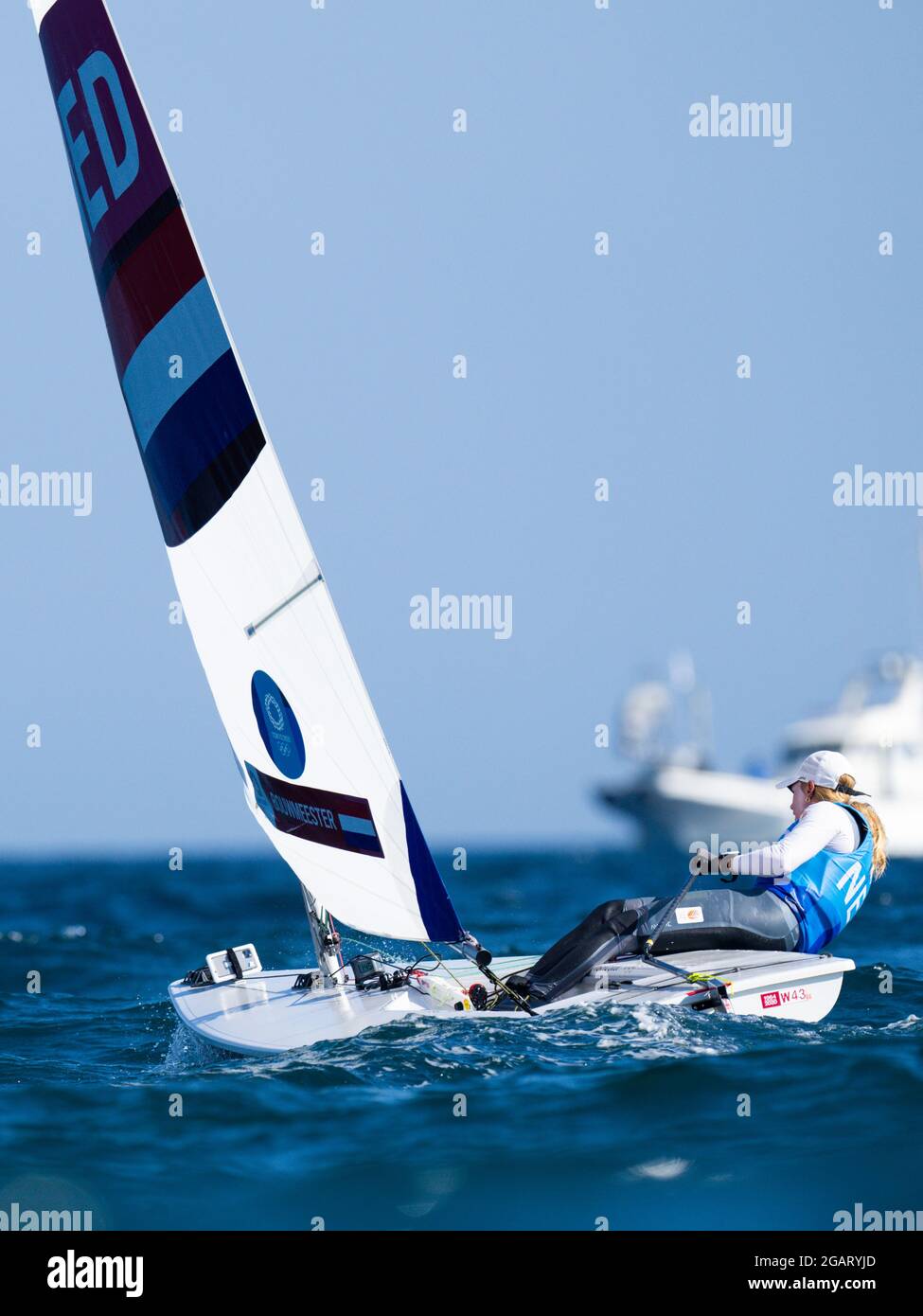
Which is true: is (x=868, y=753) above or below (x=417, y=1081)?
above

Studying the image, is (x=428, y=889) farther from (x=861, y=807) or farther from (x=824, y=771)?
(x=861, y=807)

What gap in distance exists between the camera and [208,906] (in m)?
23.8

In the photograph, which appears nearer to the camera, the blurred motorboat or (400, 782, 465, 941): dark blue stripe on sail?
(400, 782, 465, 941): dark blue stripe on sail

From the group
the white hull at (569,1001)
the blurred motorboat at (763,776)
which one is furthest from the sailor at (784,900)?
the blurred motorboat at (763,776)

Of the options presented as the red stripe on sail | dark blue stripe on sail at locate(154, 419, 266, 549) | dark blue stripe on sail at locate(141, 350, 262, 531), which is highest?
the red stripe on sail

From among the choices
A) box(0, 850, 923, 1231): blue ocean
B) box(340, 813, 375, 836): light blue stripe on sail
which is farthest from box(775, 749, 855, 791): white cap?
box(340, 813, 375, 836): light blue stripe on sail

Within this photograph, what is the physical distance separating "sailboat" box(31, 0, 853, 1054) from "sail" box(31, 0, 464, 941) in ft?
0.03

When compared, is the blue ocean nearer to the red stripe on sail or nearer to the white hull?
the white hull

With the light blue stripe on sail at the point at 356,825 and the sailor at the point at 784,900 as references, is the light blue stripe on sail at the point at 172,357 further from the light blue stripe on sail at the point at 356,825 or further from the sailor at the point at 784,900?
the sailor at the point at 784,900

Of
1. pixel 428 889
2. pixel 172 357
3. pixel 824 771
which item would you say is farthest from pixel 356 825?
pixel 172 357

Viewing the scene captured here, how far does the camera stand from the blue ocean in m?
5.77

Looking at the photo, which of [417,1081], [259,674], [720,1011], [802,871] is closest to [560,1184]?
[417,1081]
